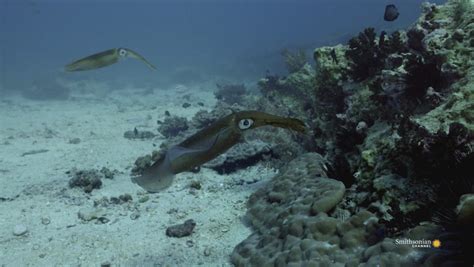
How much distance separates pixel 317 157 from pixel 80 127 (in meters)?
12.0

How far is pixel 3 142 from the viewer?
12523 mm

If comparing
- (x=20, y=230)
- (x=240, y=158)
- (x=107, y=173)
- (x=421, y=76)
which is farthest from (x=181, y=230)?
(x=421, y=76)

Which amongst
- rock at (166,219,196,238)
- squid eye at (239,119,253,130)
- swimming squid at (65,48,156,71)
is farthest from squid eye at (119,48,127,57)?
rock at (166,219,196,238)

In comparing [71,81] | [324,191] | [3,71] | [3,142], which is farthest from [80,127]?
[3,71]

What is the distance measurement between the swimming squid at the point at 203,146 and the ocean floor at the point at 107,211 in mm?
2159

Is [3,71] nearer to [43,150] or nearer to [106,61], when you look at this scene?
[43,150]

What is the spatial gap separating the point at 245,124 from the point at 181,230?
11.2 feet

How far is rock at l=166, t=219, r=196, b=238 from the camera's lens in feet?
18.1

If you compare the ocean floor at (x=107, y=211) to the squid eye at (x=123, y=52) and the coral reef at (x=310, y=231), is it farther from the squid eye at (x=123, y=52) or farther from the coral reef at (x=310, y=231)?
the squid eye at (x=123, y=52)

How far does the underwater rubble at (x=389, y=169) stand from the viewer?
311 cm

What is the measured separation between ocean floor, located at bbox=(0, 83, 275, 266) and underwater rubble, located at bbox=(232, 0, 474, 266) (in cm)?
77

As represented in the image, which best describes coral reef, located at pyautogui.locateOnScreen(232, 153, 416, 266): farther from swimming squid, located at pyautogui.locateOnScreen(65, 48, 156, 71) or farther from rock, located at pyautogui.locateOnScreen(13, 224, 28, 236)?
rock, located at pyautogui.locateOnScreen(13, 224, 28, 236)

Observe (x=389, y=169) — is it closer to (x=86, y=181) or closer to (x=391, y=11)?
(x=391, y=11)

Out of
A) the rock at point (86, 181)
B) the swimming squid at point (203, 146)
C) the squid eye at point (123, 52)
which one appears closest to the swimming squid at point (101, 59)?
the squid eye at point (123, 52)
